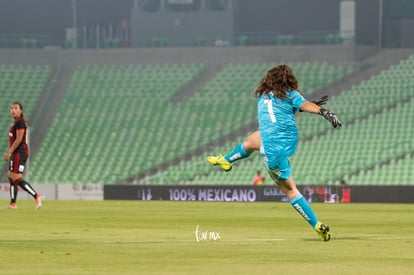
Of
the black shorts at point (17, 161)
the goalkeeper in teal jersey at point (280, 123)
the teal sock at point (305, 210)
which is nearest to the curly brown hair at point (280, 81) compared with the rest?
the goalkeeper in teal jersey at point (280, 123)

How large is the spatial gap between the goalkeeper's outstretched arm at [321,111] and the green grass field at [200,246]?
1.59 m

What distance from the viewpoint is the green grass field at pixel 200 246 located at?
12.4 m

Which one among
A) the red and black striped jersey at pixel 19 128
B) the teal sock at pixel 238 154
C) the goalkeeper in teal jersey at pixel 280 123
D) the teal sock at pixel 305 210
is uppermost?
the goalkeeper in teal jersey at pixel 280 123

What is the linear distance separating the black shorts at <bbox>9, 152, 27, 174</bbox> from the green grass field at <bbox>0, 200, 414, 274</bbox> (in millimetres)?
3607

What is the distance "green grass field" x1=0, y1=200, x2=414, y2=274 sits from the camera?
12383 mm

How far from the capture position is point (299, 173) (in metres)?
46.2

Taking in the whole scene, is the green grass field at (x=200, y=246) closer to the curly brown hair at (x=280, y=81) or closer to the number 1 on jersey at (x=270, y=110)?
the number 1 on jersey at (x=270, y=110)

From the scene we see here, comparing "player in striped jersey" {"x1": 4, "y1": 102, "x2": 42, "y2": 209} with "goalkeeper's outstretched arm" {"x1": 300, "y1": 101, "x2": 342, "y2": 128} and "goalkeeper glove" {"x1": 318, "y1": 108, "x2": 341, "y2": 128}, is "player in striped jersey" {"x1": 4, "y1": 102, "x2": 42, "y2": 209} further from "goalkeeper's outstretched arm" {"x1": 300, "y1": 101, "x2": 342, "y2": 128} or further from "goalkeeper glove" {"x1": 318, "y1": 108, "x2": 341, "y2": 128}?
"goalkeeper glove" {"x1": 318, "y1": 108, "x2": 341, "y2": 128}

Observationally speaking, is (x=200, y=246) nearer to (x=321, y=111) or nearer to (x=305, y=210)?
(x=305, y=210)

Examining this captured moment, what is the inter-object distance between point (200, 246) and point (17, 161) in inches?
556

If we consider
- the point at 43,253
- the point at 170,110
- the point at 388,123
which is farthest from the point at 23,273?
the point at 170,110

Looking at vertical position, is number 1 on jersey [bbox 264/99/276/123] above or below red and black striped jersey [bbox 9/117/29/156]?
above

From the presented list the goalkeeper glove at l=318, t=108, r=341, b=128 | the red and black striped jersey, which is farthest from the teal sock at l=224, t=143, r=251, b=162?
the red and black striped jersey

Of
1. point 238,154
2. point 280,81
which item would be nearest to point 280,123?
point 280,81
